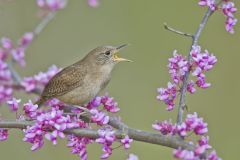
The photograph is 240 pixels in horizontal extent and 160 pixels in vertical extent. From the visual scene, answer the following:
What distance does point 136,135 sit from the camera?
2861 mm

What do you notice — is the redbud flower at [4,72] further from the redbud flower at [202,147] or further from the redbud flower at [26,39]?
the redbud flower at [202,147]

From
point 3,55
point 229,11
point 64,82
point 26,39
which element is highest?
point 229,11

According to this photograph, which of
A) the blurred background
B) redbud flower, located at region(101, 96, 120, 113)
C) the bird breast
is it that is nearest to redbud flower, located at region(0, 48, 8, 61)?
the bird breast

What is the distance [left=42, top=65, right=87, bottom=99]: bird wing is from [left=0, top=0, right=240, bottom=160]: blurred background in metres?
2.28

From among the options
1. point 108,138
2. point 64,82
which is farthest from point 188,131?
point 64,82

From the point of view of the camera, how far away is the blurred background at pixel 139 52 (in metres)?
6.87

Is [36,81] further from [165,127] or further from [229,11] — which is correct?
[165,127]

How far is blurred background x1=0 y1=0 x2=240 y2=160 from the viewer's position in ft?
22.5

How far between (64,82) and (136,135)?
5.09ft

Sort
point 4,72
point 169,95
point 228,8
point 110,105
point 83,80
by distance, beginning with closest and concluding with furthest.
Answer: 1. point 169,95
2. point 228,8
3. point 110,105
4. point 83,80
5. point 4,72

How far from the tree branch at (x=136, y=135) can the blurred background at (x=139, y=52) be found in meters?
3.54

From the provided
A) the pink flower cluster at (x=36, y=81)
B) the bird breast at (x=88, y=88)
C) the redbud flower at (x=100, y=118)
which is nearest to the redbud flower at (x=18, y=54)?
the pink flower cluster at (x=36, y=81)

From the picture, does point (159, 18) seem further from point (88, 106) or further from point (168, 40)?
point (88, 106)

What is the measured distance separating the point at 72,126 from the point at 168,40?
5098mm
